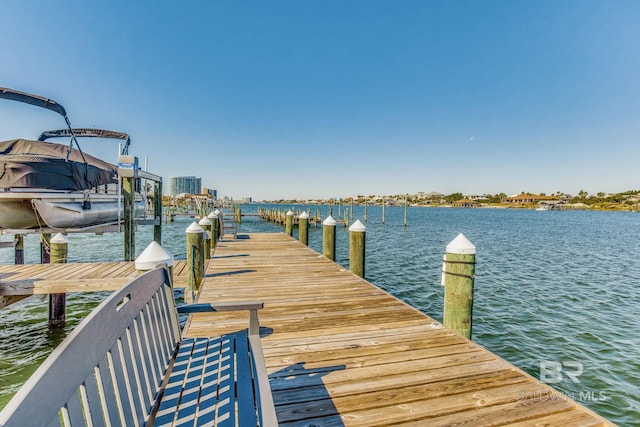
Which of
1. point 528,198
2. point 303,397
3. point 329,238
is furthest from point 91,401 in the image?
point 528,198

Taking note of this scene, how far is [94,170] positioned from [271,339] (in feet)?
24.3

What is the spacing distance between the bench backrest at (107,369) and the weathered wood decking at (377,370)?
0.95 meters

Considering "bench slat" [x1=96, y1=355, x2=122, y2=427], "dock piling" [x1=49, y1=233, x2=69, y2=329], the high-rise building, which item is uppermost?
the high-rise building

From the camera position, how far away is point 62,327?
20.3 ft

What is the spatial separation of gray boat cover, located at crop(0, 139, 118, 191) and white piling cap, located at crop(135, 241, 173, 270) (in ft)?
15.7

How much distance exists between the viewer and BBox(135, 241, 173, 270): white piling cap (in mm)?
2988

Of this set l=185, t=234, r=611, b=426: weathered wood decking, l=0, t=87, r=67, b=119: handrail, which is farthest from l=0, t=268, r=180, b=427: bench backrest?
l=0, t=87, r=67, b=119: handrail

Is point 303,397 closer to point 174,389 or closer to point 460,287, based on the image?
point 174,389

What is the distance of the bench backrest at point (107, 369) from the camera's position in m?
0.74
